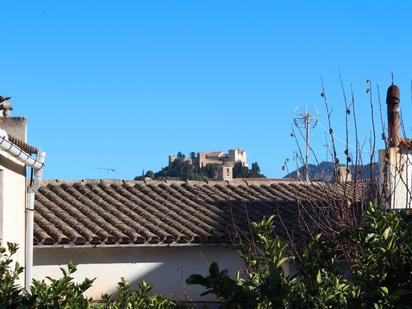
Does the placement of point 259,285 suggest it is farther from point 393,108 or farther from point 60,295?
point 393,108

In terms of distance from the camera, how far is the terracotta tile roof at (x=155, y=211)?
52.7 ft

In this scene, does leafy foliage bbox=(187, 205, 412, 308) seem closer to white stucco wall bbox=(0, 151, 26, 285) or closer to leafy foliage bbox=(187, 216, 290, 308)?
leafy foliage bbox=(187, 216, 290, 308)

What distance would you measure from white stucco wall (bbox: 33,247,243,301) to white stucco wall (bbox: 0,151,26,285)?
9.70 feet

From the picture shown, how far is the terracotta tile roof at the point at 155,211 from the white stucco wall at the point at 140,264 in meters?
0.32

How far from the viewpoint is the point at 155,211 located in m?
17.9

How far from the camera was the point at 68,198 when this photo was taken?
57.9ft

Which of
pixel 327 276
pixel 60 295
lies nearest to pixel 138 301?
pixel 60 295

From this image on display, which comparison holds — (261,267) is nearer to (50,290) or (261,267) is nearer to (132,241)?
(50,290)

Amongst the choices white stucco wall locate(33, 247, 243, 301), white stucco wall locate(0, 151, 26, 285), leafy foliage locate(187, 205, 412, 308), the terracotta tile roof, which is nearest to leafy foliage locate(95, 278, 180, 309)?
leafy foliage locate(187, 205, 412, 308)

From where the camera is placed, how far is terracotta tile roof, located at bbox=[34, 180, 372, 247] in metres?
16.1

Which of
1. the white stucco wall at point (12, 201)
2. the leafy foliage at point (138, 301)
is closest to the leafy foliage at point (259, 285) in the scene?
the leafy foliage at point (138, 301)

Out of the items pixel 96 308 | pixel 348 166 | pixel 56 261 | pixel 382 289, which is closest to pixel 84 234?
pixel 56 261

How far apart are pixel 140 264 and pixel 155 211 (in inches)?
64.2

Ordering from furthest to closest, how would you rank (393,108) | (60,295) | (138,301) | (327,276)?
1. (393,108)
2. (138,301)
3. (60,295)
4. (327,276)
